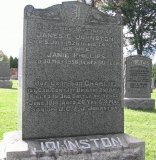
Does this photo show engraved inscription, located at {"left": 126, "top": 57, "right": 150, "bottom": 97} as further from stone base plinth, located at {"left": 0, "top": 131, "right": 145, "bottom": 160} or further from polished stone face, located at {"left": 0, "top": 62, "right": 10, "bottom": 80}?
polished stone face, located at {"left": 0, "top": 62, "right": 10, "bottom": 80}

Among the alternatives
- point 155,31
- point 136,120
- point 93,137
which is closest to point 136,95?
point 136,120

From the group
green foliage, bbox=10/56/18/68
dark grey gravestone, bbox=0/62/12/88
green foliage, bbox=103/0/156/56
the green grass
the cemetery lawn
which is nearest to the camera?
the green grass

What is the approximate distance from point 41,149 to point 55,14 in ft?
5.98

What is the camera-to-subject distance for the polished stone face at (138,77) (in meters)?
11.1

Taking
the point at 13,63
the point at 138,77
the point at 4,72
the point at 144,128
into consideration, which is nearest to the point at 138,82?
the point at 138,77

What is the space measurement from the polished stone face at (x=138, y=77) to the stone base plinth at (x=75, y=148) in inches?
279

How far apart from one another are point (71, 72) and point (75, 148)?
1.04 m

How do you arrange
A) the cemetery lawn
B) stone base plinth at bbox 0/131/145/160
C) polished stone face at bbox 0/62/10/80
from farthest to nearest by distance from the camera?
polished stone face at bbox 0/62/10/80 → the cemetery lawn → stone base plinth at bbox 0/131/145/160

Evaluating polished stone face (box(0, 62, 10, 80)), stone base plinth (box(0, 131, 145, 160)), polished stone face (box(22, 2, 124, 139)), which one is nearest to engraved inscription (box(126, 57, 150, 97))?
polished stone face (box(22, 2, 124, 139))

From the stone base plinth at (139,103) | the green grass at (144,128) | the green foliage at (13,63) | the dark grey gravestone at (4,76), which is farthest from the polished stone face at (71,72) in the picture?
the green foliage at (13,63)

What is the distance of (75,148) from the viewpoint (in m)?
3.80

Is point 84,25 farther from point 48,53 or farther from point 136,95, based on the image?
point 136,95

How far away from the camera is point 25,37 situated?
390cm

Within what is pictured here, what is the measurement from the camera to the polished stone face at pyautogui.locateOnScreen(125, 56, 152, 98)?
1109 cm
